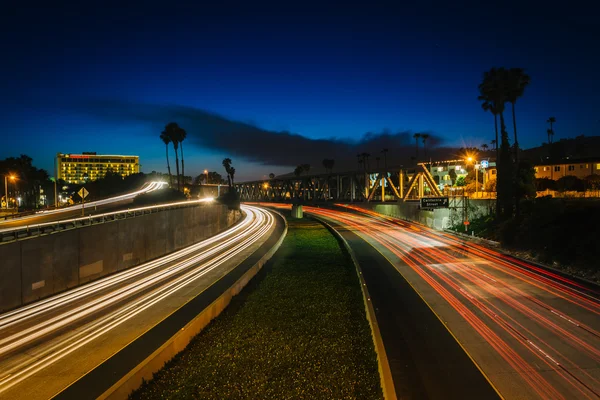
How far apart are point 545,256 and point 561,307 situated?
11.0m

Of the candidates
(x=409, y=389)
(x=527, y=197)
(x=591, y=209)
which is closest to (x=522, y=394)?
(x=409, y=389)

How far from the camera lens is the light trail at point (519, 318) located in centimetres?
884

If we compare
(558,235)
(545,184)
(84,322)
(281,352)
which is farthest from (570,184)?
(84,322)

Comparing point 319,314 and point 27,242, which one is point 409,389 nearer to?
point 319,314

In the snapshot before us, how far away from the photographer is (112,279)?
20078 millimetres

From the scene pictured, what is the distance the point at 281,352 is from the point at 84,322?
8.10 m

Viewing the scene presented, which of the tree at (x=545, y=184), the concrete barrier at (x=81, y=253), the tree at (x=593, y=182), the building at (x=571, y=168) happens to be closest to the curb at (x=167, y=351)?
the concrete barrier at (x=81, y=253)

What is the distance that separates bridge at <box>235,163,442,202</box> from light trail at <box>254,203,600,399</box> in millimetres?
42684

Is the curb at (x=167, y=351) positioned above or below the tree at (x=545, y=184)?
below

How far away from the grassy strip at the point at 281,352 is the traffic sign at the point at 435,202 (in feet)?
90.7

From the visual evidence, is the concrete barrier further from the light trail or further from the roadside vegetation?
the roadside vegetation

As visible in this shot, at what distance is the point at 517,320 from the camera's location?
12.8m

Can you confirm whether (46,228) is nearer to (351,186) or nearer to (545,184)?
(545,184)

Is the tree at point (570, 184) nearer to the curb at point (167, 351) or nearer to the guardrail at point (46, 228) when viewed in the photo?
the curb at point (167, 351)
